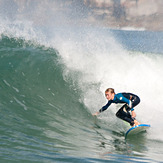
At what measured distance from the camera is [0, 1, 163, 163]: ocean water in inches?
186

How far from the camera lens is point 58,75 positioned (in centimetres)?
970

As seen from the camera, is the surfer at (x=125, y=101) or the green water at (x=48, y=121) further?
the surfer at (x=125, y=101)

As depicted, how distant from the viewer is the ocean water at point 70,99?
4.71m

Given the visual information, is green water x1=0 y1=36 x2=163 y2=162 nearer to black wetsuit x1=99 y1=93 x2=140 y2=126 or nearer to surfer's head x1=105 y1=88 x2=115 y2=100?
black wetsuit x1=99 y1=93 x2=140 y2=126

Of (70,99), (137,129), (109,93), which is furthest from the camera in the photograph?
(70,99)

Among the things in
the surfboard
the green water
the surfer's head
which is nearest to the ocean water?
the green water

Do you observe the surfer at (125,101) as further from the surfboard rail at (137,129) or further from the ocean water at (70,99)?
the ocean water at (70,99)

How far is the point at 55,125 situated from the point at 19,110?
1.05m

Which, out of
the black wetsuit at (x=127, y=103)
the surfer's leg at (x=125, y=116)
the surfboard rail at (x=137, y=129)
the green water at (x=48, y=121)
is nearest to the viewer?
the green water at (x=48, y=121)

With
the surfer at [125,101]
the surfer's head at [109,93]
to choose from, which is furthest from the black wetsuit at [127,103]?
the surfer's head at [109,93]

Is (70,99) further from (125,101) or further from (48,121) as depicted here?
(125,101)

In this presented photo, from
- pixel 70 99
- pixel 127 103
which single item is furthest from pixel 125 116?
pixel 70 99

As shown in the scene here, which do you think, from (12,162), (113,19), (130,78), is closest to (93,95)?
(130,78)

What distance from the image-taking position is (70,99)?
8.54 m
